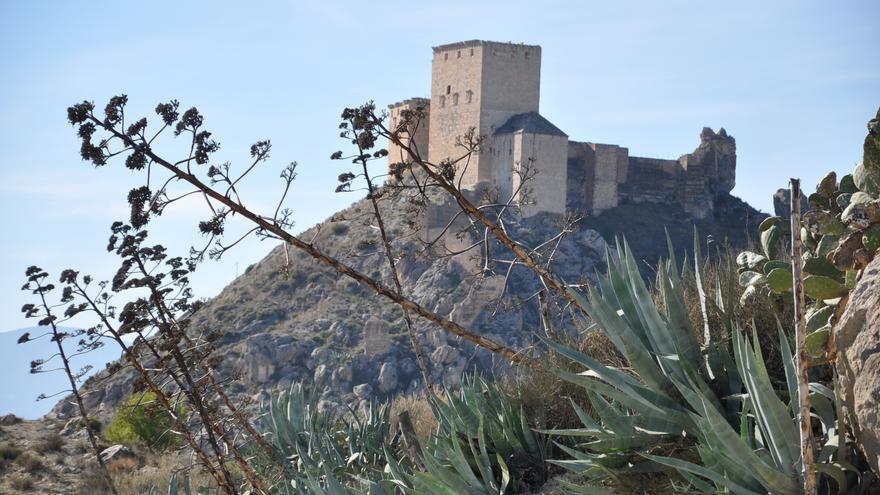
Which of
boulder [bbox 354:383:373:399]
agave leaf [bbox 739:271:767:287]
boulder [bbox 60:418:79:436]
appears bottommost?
boulder [bbox 354:383:373:399]

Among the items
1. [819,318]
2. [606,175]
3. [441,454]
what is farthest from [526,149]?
[819,318]

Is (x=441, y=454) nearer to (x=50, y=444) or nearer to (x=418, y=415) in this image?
(x=418, y=415)

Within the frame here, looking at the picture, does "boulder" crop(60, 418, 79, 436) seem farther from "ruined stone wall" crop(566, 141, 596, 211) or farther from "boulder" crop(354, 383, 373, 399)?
"ruined stone wall" crop(566, 141, 596, 211)

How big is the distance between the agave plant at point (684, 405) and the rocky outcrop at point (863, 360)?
10 cm

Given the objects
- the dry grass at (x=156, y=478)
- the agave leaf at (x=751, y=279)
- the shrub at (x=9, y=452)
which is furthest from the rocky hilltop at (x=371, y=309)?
the agave leaf at (x=751, y=279)

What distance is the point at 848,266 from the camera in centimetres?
339

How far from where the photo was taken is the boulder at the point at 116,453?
1395 centimetres

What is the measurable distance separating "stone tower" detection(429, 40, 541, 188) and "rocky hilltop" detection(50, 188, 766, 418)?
141 inches

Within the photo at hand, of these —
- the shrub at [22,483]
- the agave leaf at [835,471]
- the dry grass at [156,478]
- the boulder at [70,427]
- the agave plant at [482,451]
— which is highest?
the agave leaf at [835,471]

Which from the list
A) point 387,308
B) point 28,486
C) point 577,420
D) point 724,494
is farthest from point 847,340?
point 387,308

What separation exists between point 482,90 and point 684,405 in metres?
36.5

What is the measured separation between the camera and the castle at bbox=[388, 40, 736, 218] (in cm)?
3900

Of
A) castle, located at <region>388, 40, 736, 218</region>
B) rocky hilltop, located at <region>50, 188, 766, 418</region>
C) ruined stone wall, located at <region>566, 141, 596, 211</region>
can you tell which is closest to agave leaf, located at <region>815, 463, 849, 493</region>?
rocky hilltop, located at <region>50, 188, 766, 418</region>

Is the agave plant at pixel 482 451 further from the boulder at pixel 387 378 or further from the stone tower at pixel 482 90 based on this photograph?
the stone tower at pixel 482 90
